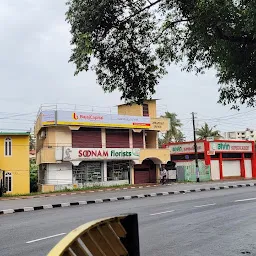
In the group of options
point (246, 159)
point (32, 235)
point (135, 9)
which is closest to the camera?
point (135, 9)

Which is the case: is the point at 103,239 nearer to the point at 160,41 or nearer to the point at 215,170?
the point at 160,41

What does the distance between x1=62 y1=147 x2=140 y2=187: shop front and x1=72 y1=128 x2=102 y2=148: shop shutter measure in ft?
2.73

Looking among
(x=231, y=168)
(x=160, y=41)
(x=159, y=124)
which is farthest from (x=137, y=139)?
(x=160, y=41)

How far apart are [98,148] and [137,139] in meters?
5.19

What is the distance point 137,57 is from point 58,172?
93.2ft

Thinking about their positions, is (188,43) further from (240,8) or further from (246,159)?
(246,159)

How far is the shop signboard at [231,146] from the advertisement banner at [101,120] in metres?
11.3

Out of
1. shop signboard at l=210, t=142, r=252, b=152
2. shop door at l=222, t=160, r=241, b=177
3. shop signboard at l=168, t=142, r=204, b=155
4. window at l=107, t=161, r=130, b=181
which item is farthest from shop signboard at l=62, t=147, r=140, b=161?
shop door at l=222, t=160, r=241, b=177

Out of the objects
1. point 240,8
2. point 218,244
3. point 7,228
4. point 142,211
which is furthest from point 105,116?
point 240,8

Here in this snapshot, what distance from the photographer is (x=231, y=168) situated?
48.6 meters

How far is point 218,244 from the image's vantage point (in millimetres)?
7867

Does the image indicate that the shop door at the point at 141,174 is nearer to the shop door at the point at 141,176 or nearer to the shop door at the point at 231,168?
the shop door at the point at 141,176

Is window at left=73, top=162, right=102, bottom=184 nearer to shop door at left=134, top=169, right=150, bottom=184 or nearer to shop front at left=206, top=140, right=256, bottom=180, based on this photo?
shop door at left=134, top=169, right=150, bottom=184

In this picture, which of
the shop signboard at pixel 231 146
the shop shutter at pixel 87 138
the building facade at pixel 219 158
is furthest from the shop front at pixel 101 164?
the shop signboard at pixel 231 146
